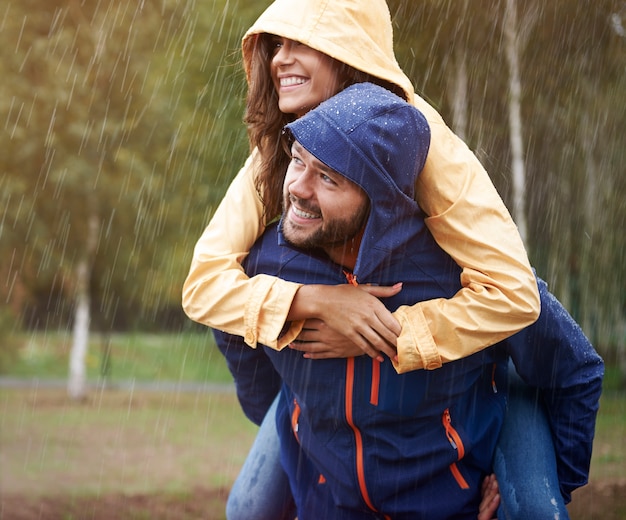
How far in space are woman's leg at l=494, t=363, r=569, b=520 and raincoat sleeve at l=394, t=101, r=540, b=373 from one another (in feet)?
1.90

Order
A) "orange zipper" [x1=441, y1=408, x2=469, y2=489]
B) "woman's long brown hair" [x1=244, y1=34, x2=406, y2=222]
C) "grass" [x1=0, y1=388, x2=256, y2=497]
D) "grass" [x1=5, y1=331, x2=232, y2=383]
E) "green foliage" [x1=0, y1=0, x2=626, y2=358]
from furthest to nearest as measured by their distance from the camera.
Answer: "grass" [x1=5, y1=331, x2=232, y2=383] < "green foliage" [x1=0, y1=0, x2=626, y2=358] < "grass" [x1=0, y1=388, x2=256, y2=497] < "woman's long brown hair" [x1=244, y1=34, x2=406, y2=222] < "orange zipper" [x1=441, y1=408, x2=469, y2=489]

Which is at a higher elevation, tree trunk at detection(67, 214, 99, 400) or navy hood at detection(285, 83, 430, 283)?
navy hood at detection(285, 83, 430, 283)

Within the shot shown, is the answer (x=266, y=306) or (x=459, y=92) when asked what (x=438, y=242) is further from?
(x=459, y=92)

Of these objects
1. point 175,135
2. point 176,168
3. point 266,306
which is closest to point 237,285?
point 266,306

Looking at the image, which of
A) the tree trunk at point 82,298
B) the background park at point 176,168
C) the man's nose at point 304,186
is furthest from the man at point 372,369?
the tree trunk at point 82,298

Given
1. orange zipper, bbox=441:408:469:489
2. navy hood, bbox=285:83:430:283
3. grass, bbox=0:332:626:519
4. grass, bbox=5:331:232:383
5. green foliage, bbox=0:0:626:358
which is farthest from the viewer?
grass, bbox=5:331:232:383

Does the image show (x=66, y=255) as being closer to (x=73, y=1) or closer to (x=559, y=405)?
(x=73, y=1)

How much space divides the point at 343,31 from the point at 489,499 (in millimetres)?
1648

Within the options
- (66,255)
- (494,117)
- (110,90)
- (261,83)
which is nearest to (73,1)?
(110,90)

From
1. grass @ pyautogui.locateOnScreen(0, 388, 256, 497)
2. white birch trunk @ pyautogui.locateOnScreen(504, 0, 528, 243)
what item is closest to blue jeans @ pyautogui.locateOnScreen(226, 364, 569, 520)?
grass @ pyautogui.locateOnScreen(0, 388, 256, 497)

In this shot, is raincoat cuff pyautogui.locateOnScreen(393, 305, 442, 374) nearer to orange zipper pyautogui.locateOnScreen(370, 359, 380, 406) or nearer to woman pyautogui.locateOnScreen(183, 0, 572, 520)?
woman pyautogui.locateOnScreen(183, 0, 572, 520)

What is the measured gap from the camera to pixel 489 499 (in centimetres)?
288

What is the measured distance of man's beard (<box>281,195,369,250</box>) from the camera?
99.1 inches

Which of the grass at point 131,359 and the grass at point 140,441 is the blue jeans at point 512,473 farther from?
the grass at point 131,359
